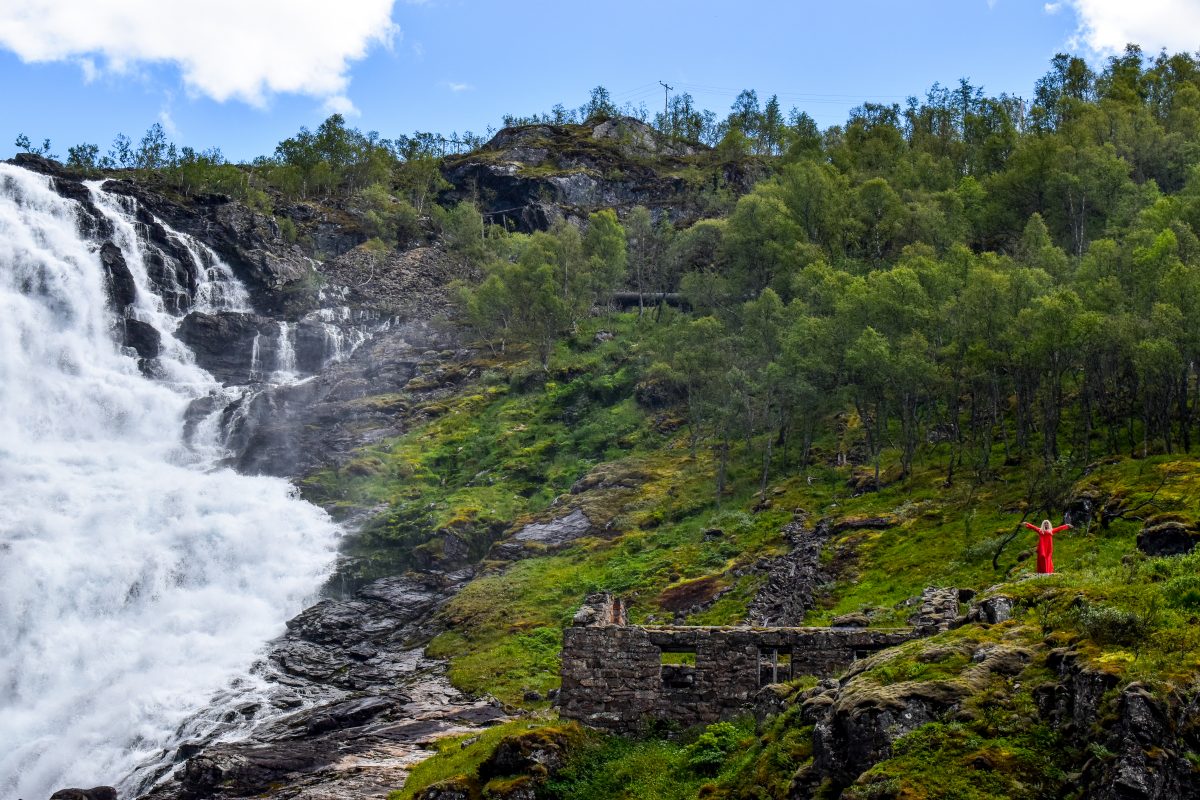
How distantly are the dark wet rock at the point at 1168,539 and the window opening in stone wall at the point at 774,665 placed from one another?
735 centimetres

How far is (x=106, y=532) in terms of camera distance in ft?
163

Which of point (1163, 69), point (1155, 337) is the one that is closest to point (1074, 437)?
point (1155, 337)

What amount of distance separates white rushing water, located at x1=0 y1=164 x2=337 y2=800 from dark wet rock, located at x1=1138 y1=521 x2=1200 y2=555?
2910 centimetres

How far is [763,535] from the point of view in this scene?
41531 millimetres

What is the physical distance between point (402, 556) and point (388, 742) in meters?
20.9

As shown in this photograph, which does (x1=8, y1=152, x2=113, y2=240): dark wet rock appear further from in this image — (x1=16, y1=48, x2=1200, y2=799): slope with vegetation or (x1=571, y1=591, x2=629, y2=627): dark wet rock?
(x1=571, y1=591, x2=629, y2=627): dark wet rock

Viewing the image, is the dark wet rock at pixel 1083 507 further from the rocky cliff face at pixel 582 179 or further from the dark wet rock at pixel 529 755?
the rocky cliff face at pixel 582 179

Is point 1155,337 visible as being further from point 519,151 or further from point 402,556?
point 519,151

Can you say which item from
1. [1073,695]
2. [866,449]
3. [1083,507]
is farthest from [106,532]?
[1073,695]

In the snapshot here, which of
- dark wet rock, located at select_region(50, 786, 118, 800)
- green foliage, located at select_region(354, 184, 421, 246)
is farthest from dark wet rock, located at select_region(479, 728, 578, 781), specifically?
green foliage, located at select_region(354, 184, 421, 246)

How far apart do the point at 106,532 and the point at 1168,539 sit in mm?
45368

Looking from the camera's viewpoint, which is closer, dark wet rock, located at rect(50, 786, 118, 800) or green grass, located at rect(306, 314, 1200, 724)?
green grass, located at rect(306, 314, 1200, 724)

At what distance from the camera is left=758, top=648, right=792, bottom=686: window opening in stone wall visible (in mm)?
21859

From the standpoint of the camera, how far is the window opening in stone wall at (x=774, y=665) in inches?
861
